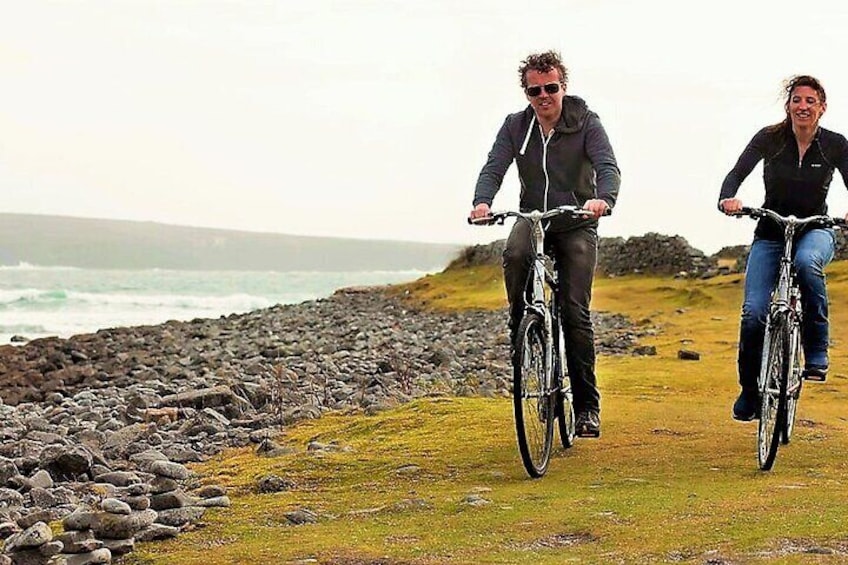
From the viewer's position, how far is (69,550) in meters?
4.91

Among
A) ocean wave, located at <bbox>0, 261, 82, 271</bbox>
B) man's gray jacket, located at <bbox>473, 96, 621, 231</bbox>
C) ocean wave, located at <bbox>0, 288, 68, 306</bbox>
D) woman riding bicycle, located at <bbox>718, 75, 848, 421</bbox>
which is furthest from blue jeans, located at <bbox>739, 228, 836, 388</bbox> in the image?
ocean wave, located at <bbox>0, 261, 82, 271</bbox>

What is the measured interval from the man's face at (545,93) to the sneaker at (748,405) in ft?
6.60

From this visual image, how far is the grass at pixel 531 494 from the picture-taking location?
4.82m

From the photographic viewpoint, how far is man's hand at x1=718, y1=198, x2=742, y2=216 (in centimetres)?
697

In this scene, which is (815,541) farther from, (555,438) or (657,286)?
(657,286)

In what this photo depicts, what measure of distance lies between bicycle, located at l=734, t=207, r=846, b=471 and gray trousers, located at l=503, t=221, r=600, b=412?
94 cm

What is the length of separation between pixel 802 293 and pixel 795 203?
529 millimetres

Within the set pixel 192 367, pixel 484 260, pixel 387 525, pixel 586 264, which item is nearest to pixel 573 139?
pixel 586 264

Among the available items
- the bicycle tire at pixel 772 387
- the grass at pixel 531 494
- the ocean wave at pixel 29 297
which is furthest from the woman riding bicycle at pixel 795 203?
the ocean wave at pixel 29 297

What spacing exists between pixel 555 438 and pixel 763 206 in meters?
1.89

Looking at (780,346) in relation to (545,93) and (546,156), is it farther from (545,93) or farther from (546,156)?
(545,93)

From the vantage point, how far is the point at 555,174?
22.5 ft

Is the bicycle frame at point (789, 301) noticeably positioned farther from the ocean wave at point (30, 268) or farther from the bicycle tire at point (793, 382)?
the ocean wave at point (30, 268)

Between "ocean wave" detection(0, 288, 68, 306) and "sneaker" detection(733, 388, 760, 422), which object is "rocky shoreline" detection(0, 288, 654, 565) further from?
"ocean wave" detection(0, 288, 68, 306)
